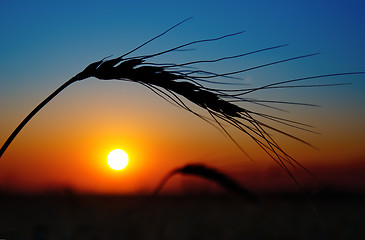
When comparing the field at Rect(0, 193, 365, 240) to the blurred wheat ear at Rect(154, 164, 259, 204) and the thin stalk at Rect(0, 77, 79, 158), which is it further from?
the thin stalk at Rect(0, 77, 79, 158)

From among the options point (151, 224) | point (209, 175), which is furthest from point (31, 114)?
point (151, 224)

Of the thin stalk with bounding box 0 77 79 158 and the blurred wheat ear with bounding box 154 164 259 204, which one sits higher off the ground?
the thin stalk with bounding box 0 77 79 158

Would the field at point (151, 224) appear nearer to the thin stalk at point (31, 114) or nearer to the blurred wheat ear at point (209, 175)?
the blurred wheat ear at point (209, 175)

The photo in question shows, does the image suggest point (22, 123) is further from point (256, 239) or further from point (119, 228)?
point (256, 239)

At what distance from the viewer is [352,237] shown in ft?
21.5

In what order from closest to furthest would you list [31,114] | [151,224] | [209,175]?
[31,114]
[209,175]
[151,224]

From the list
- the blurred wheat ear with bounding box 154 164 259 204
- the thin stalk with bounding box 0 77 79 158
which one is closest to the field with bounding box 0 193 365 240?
the blurred wheat ear with bounding box 154 164 259 204

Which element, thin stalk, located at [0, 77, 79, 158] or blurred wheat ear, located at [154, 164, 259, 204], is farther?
blurred wheat ear, located at [154, 164, 259, 204]

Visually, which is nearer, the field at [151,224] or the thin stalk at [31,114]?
the thin stalk at [31,114]

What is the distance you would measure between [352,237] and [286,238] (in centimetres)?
119

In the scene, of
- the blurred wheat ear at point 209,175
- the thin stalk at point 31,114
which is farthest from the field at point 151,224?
the thin stalk at point 31,114

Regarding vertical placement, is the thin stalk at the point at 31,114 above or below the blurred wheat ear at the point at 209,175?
above

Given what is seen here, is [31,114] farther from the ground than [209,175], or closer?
farther from the ground

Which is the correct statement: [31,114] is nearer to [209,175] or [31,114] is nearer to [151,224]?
[209,175]
